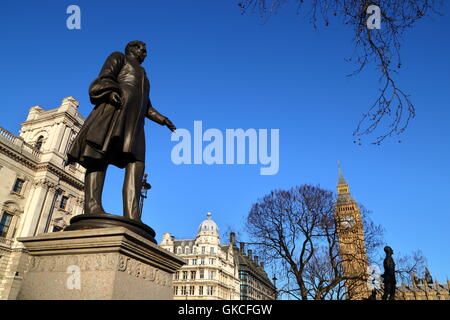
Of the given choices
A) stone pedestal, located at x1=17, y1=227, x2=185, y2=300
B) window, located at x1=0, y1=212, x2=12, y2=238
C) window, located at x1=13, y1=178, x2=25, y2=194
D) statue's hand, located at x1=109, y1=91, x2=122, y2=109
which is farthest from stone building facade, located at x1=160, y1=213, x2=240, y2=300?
statue's hand, located at x1=109, y1=91, x2=122, y2=109

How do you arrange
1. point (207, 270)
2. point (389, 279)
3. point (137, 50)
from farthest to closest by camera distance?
1. point (207, 270)
2. point (389, 279)
3. point (137, 50)

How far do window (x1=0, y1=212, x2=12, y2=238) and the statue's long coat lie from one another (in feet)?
98.7

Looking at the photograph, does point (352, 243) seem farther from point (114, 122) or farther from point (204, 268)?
point (204, 268)

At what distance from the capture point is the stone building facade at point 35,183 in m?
26.8

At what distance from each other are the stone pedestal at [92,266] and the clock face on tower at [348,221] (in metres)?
20.4

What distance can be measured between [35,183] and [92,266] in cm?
3274

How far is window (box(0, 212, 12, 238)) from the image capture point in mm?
26828

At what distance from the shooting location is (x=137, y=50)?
507 cm

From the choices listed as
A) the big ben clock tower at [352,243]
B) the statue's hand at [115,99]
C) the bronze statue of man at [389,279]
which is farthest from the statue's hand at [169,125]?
the big ben clock tower at [352,243]

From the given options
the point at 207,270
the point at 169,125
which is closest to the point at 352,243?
the point at 169,125

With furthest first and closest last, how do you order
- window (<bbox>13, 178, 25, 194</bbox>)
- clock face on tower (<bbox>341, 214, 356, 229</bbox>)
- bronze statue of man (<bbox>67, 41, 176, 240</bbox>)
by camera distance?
window (<bbox>13, 178, 25, 194</bbox>) → clock face on tower (<bbox>341, 214, 356, 229</bbox>) → bronze statue of man (<bbox>67, 41, 176, 240</bbox>)

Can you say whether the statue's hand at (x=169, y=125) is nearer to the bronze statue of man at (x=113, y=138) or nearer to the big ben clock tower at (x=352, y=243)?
the bronze statue of man at (x=113, y=138)

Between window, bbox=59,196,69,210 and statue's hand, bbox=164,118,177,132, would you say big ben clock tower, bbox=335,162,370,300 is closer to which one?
statue's hand, bbox=164,118,177,132

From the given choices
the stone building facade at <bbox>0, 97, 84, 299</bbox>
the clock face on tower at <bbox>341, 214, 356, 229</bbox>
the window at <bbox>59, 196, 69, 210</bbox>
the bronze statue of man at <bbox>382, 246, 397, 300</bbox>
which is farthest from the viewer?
the window at <bbox>59, 196, 69, 210</bbox>
